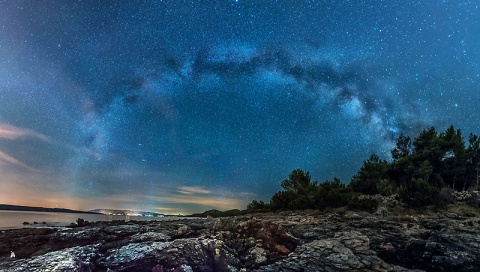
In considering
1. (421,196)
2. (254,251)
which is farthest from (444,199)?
(254,251)

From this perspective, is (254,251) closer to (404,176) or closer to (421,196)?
(421,196)

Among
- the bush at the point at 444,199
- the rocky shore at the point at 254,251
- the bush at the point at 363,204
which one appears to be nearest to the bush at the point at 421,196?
the bush at the point at 444,199

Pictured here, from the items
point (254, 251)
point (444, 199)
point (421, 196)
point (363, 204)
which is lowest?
point (254, 251)

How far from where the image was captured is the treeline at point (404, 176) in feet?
126

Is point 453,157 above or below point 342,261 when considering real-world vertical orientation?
above

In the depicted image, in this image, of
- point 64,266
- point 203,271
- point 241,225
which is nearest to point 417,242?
point 241,225

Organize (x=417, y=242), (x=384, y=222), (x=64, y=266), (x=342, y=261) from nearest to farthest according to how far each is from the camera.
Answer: (x=64, y=266), (x=342, y=261), (x=417, y=242), (x=384, y=222)

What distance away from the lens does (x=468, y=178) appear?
47.2 m

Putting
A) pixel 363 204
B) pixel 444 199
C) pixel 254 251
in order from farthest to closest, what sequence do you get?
1. pixel 444 199
2. pixel 363 204
3. pixel 254 251

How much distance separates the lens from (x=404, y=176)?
48.3m

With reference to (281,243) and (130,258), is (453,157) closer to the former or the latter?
(281,243)

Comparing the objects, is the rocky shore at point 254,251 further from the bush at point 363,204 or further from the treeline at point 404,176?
the treeline at point 404,176

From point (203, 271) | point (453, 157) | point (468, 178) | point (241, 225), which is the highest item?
point (453, 157)

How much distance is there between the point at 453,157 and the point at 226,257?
2156 inches
